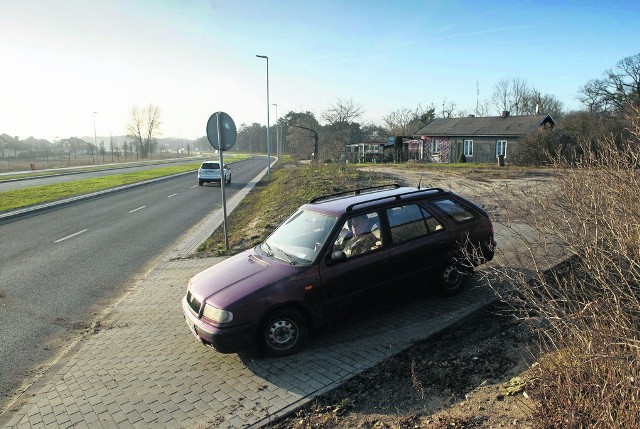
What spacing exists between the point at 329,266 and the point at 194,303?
5.39ft

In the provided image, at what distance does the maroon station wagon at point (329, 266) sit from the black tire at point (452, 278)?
14 millimetres

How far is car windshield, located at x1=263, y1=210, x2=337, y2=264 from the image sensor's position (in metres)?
5.33

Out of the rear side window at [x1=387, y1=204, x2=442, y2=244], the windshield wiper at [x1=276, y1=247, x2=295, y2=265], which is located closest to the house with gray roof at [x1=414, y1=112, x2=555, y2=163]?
the rear side window at [x1=387, y1=204, x2=442, y2=244]

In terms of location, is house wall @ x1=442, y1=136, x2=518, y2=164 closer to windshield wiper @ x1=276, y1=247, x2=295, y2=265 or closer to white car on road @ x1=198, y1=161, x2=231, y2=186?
white car on road @ x1=198, y1=161, x2=231, y2=186

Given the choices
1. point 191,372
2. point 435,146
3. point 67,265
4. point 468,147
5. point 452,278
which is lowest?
point 191,372

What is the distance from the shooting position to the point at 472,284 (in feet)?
22.1

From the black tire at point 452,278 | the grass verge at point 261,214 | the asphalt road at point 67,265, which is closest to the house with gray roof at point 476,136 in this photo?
the grass verge at point 261,214

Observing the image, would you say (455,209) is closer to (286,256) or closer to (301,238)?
(301,238)

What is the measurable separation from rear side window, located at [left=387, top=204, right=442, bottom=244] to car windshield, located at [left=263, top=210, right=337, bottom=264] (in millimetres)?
840

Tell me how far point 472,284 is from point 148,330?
4.77 metres

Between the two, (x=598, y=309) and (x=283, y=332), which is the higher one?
(x=598, y=309)

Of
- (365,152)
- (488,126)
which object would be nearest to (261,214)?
(488,126)

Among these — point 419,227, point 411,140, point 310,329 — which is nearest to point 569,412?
point 310,329

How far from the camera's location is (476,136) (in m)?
38.7
